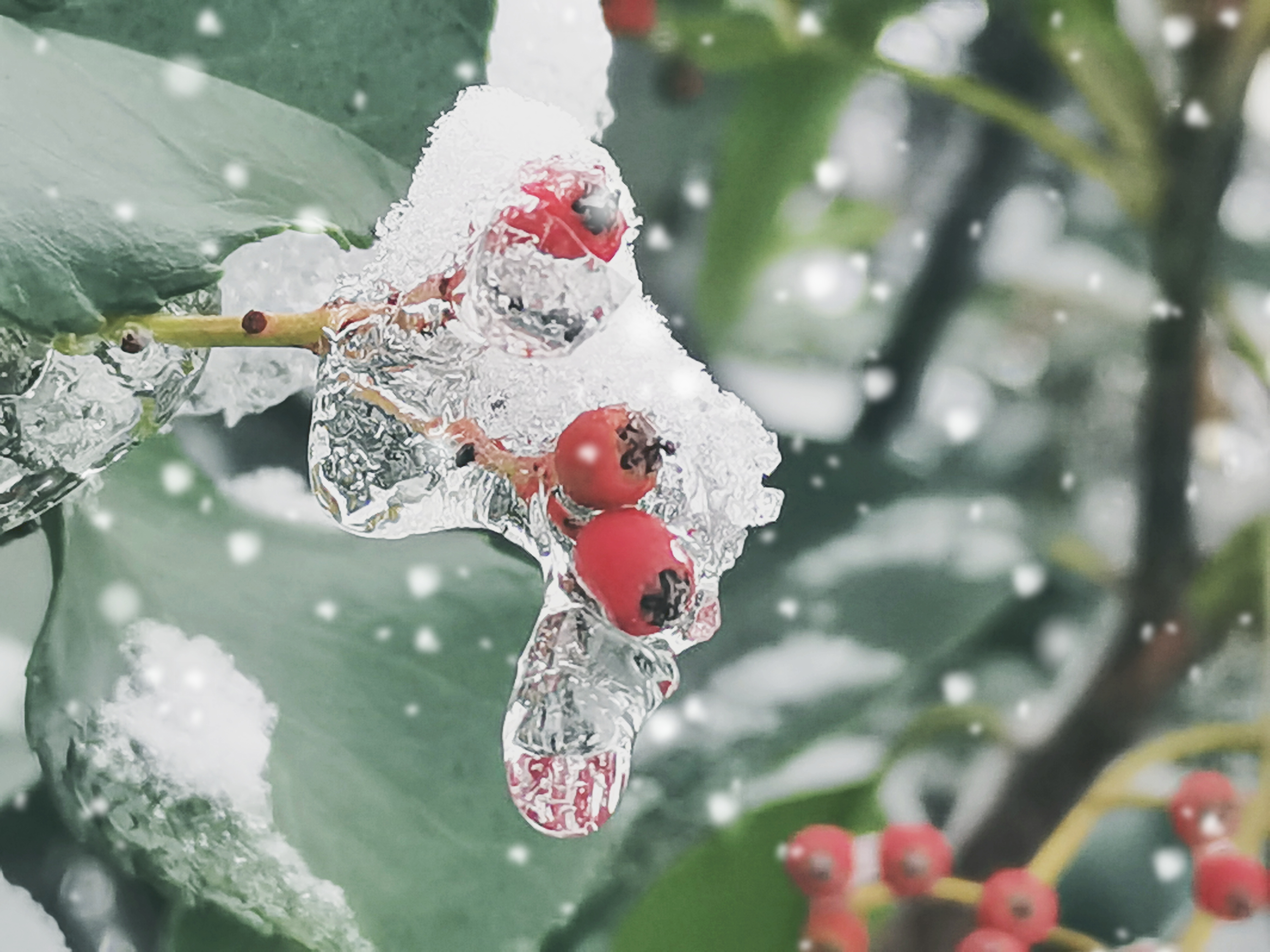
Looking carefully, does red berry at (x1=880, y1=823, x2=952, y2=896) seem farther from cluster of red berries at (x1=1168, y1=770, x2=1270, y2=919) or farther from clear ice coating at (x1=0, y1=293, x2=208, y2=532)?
clear ice coating at (x1=0, y1=293, x2=208, y2=532)

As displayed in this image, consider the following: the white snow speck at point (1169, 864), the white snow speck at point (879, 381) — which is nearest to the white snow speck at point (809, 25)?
the white snow speck at point (879, 381)

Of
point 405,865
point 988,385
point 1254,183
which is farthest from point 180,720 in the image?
point 1254,183

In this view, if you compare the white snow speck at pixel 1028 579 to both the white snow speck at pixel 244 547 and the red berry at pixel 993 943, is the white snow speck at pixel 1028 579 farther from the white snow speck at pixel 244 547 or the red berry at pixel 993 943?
the white snow speck at pixel 244 547

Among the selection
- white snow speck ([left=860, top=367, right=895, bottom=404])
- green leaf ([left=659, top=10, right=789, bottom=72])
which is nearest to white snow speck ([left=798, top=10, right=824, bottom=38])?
green leaf ([left=659, top=10, right=789, bottom=72])

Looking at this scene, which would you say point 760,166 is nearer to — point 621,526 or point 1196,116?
point 1196,116

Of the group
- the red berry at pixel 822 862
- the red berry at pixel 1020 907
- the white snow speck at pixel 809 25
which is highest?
the white snow speck at pixel 809 25

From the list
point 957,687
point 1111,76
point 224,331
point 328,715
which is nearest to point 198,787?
point 328,715
